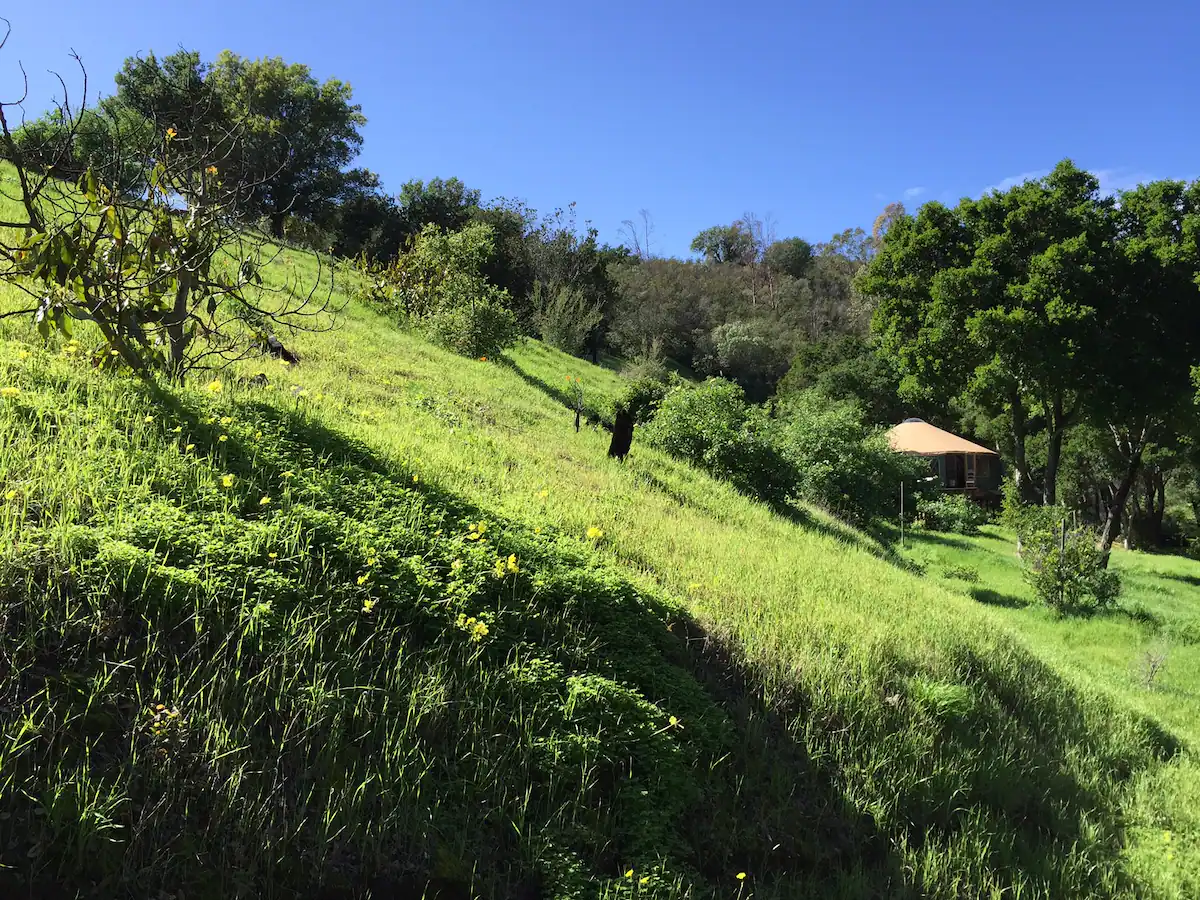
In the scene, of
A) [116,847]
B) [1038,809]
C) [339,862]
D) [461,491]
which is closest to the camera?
[116,847]

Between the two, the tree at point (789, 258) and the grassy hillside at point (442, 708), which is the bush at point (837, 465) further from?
the tree at point (789, 258)

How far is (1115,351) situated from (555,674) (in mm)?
21975

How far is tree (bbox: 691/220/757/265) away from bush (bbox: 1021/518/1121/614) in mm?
59348

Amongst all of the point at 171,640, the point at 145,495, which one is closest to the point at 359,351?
the point at 145,495

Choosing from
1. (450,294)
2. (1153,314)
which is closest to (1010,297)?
(1153,314)

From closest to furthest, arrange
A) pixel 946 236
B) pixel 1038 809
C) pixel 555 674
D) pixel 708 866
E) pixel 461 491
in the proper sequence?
1. pixel 708 866
2. pixel 555 674
3. pixel 1038 809
4. pixel 461 491
5. pixel 946 236

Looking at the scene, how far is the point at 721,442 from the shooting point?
37.2 ft

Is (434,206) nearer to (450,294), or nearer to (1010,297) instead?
(450,294)

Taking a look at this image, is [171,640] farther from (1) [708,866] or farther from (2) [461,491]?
(2) [461,491]

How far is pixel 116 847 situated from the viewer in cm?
199

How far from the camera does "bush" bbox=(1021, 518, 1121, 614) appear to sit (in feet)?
37.3

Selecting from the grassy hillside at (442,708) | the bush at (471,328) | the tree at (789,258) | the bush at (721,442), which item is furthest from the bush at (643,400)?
the tree at (789,258)

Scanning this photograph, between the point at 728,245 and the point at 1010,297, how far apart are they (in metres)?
52.2

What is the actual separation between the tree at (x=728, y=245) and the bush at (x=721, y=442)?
194 feet
